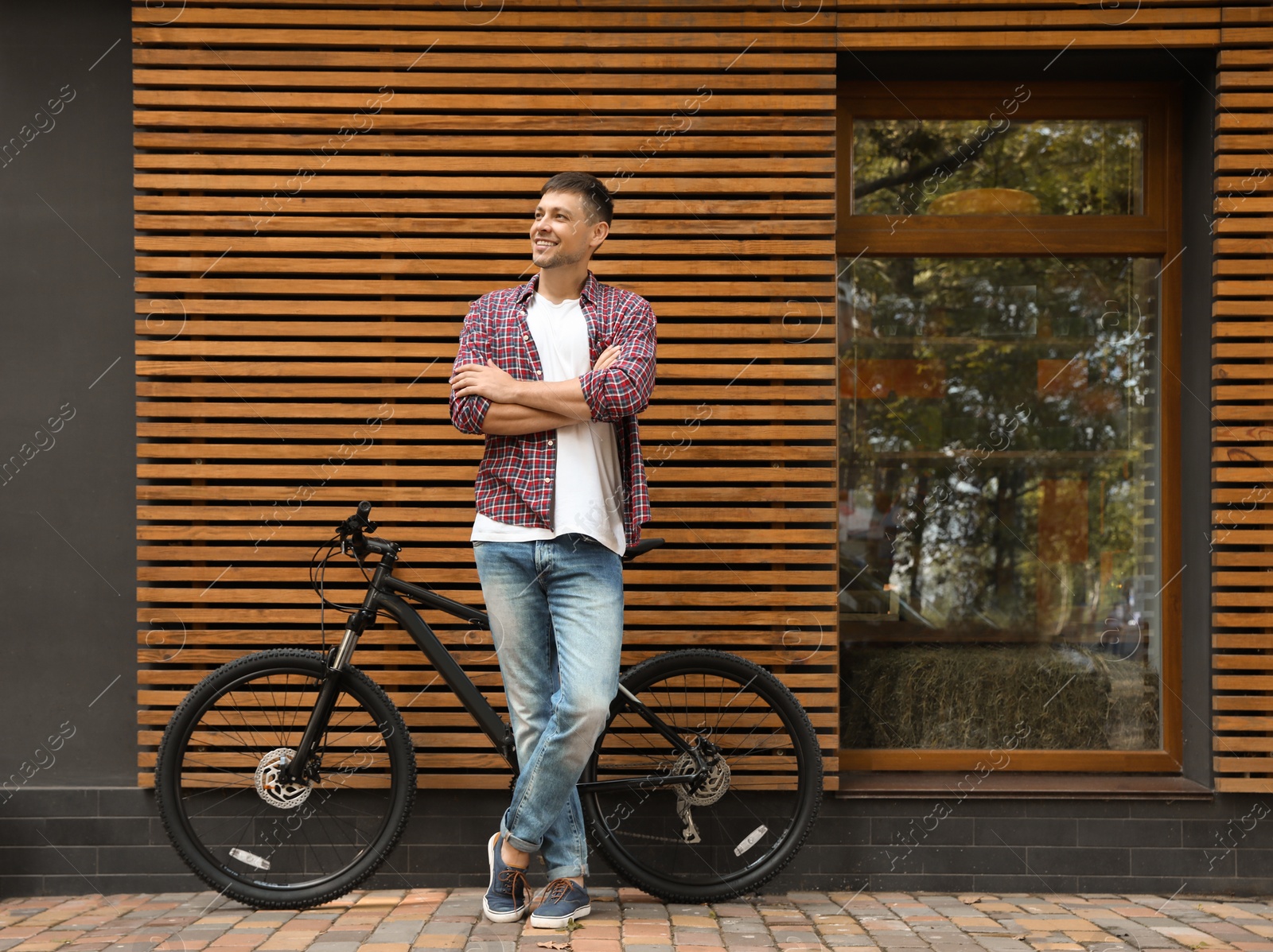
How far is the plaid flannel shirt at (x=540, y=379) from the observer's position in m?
3.53

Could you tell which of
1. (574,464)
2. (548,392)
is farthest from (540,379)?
(574,464)

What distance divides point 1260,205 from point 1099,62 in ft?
2.82

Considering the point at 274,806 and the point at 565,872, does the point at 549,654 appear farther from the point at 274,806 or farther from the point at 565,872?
the point at 274,806

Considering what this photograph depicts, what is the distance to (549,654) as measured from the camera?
147 inches

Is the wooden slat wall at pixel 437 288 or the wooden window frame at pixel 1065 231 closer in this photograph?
the wooden slat wall at pixel 437 288

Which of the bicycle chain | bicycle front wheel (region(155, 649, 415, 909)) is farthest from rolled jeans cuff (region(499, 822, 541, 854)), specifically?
the bicycle chain

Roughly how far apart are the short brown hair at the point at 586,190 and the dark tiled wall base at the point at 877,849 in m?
2.27

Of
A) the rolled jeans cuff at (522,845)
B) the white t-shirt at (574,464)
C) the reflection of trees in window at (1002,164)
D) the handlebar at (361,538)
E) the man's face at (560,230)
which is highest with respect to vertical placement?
the reflection of trees in window at (1002,164)

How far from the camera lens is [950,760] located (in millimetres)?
4582

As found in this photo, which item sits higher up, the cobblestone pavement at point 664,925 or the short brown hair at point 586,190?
the short brown hair at point 586,190

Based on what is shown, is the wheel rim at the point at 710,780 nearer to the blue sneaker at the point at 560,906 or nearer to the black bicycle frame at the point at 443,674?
the black bicycle frame at the point at 443,674

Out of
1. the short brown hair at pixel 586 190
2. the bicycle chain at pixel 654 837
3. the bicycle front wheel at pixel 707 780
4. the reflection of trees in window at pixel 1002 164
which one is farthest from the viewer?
the reflection of trees in window at pixel 1002 164

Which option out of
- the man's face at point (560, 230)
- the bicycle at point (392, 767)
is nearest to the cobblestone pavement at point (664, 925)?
the bicycle at point (392, 767)

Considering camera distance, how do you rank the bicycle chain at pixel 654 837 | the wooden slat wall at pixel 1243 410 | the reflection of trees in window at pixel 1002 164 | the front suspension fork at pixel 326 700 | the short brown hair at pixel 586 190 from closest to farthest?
the short brown hair at pixel 586 190 < the front suspension fork at pixel 326 700 < the bicycle chain at pixel 654 837 < the wooden slat wall at pixel 1243 410 < the reflection of trees in window at pixel 1002 164
